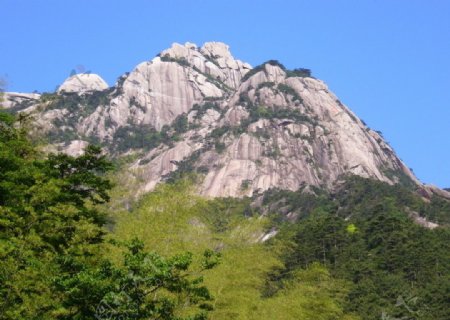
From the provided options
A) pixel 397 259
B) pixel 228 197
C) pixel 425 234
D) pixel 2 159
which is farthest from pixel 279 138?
pixel 2 159

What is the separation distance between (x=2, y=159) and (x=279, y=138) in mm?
117601

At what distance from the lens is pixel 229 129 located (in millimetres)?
152875

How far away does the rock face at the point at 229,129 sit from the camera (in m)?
138

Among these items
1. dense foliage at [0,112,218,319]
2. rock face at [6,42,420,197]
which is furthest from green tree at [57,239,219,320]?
rock face at [6,42,420,197]

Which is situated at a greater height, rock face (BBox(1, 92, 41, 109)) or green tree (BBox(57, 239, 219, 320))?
rock face (BBox(1, 92, 41, 109))

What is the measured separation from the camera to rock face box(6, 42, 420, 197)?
5428 inches

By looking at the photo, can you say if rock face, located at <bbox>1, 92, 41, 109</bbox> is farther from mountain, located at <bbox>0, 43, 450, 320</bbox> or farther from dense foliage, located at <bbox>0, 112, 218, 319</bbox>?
dense foliage, located at <bbox>0, 112, 218, 319</bbox>

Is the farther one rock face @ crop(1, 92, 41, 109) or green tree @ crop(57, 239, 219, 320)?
rock face @ crop(1, 92, 41, 109)

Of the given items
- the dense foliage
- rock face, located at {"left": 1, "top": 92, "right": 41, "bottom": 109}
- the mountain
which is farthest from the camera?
rock face, located at {"left": 1, "top": 92, "right": 41, "bottom": 109}

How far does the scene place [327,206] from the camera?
118 m

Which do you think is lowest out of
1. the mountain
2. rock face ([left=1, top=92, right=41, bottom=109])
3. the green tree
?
the green tree

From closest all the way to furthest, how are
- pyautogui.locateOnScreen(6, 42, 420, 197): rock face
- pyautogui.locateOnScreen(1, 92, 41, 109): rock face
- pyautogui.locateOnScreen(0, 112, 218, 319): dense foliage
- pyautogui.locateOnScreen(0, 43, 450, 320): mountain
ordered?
1. pyautogui.locateOnScreen(0, 112, 218, 319): dense foliage
2. pyautogui.locateOnScreen(0, 43, 450, 320): mountain
3. pyautogui.locateOnScreen(6, 42, 420, 197): rock face
4. pyautogui.locateOnScreen(1, 92, 41, 109): rock face

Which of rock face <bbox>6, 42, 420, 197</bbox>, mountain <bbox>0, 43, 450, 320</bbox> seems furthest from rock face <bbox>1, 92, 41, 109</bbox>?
rock face <bbox>6, 42, 420, 197</bbox>

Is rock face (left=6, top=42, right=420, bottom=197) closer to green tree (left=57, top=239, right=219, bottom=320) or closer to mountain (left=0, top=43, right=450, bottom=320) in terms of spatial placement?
mountain (left=0, top=43, right=450, bottom=320)
